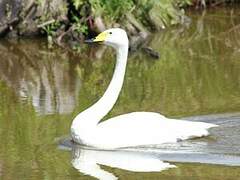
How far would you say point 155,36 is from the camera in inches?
764

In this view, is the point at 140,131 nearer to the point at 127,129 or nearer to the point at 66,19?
the point at 127,129

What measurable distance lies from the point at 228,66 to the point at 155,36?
4101mm

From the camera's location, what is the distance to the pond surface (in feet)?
29.3

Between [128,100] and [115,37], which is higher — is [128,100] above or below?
below

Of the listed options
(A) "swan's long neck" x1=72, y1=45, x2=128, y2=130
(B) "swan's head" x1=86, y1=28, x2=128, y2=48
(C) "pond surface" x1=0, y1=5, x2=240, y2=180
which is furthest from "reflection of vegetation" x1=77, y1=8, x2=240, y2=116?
(B) "swan's head" x1=86, y1=28, x2=128, y2=48

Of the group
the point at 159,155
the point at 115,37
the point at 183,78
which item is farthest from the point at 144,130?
the point at 183,78

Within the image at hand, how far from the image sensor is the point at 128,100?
12453 mm

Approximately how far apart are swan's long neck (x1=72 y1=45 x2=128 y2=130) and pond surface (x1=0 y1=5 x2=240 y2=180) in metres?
0.28

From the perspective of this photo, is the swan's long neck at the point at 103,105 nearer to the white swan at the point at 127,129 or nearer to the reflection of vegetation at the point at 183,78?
the white swan at the point at 127,129

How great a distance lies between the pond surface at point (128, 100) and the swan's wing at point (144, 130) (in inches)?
3.8

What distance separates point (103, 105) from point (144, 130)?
65cm

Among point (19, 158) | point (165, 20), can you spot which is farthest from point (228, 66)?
point (19, 158)

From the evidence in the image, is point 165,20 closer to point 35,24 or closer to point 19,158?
point 35,24

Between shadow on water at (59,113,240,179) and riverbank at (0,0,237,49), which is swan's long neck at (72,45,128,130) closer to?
shadow on water at (59,113,240,179)
